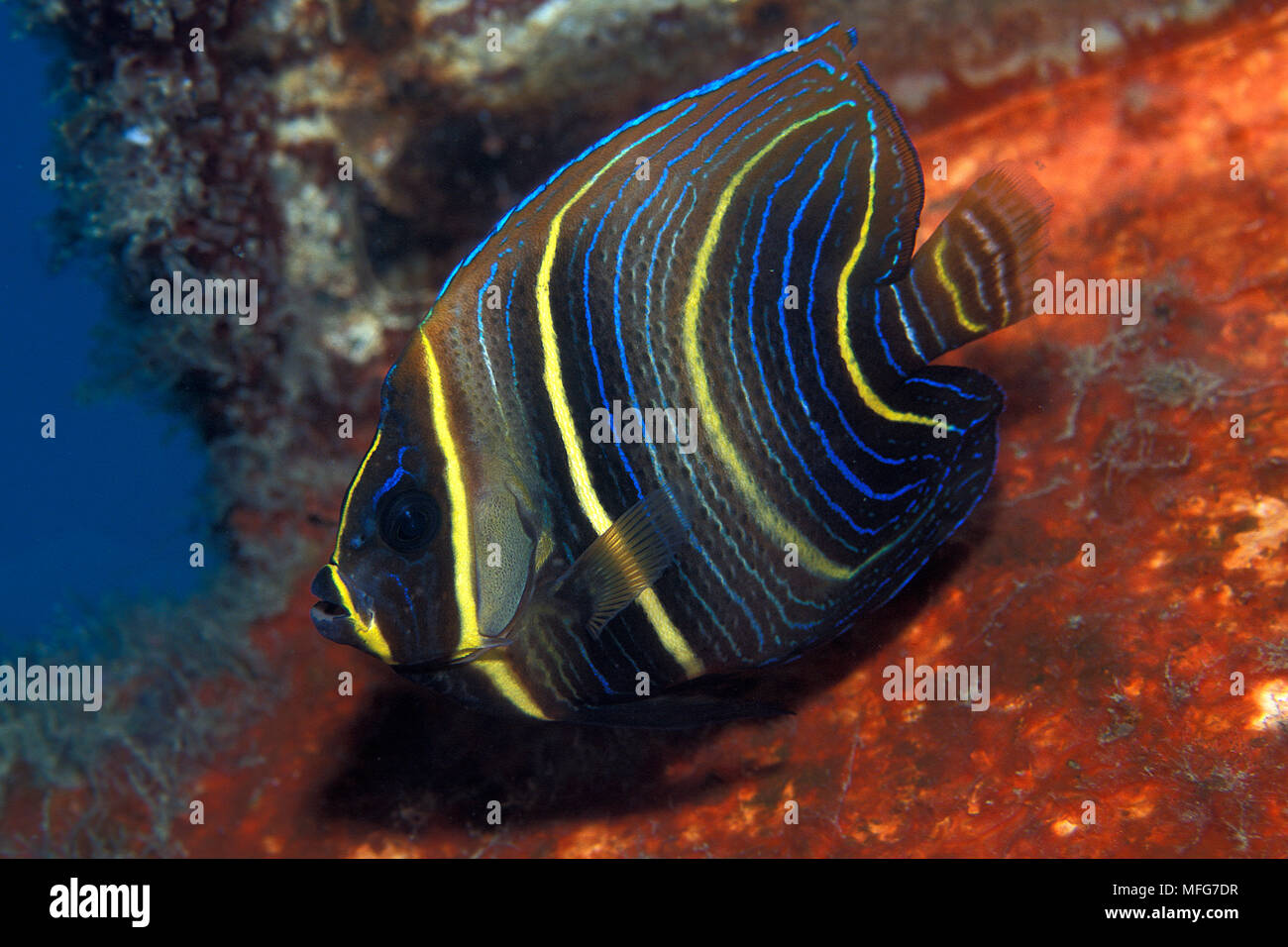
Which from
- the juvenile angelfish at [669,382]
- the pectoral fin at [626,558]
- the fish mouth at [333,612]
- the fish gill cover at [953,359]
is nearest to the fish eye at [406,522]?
the juvenile angelfish at [669,382]

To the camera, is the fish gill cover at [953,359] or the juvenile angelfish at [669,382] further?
the fish gill cover at [953,359]

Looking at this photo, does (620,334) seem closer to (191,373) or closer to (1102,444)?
(1102,444)

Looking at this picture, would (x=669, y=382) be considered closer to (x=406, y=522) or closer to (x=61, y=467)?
(x=406, y=522)

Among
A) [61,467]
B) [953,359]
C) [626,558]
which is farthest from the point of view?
[61,467]

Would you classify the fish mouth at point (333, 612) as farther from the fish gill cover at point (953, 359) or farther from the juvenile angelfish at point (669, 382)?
the fish gill cover at point (953, 359)

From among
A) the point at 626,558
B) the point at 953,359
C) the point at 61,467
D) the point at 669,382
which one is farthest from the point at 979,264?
the point at 61,467
